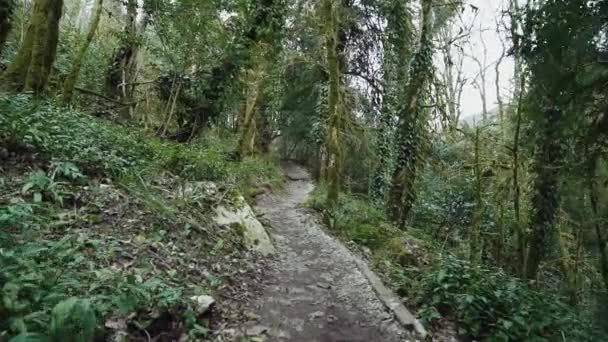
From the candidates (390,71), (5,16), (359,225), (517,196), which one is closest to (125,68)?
(5,16)

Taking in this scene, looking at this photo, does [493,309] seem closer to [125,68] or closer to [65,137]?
[65,137]

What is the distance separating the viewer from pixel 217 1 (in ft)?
27.9

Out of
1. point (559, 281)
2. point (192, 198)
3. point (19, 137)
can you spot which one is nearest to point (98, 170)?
point (19, 137)

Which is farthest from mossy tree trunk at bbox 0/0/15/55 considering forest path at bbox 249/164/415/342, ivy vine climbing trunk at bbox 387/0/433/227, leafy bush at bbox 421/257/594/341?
ivy vine climbing trunk at bbox 387/0/433/227

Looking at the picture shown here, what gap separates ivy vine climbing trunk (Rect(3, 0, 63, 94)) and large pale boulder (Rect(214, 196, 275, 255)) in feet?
11.8

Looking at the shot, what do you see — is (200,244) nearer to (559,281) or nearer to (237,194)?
(237,194)

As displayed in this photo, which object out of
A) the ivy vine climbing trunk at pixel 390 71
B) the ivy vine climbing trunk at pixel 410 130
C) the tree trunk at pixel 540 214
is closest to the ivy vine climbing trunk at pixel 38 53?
the ivy vine climbing trunk at pixel 410 130

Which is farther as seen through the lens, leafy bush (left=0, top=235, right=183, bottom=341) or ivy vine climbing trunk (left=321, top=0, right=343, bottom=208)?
ivy vine climbing trunk (left=321, top=0, right=343, bottom=208)

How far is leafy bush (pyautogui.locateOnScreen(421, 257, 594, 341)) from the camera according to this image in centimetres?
414

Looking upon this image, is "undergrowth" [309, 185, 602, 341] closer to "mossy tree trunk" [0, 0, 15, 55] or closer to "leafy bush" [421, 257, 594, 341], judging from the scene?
"leafy bush" [421, 257, 594, 341]

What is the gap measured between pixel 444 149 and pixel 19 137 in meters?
11.6

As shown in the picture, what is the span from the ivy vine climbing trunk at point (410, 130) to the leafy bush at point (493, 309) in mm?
5102

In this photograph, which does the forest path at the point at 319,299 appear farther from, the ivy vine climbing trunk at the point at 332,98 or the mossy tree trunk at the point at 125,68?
the mossy tree trunk at the point at 125,68

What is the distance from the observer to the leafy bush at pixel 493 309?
13.6ft
